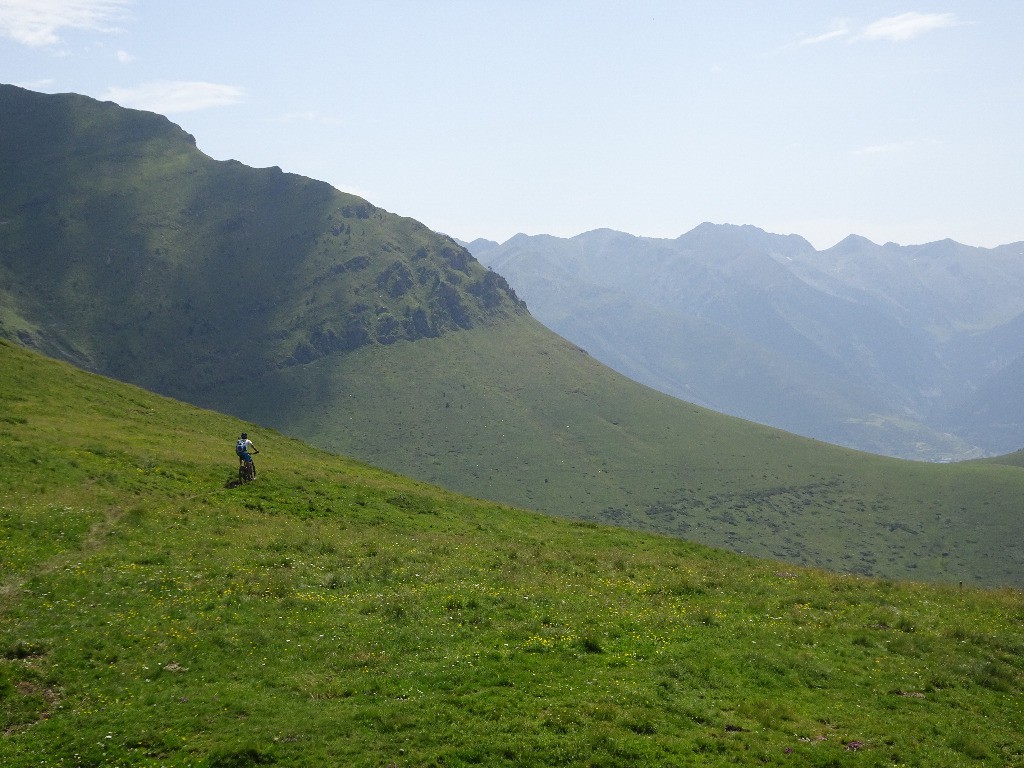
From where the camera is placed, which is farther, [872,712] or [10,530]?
[10,530]

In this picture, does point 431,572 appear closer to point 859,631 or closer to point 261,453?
point 859,631

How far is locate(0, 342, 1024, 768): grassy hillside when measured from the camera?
18531mm

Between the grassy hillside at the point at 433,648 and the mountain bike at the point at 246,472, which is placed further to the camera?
the mountain bike at the point at 246,472

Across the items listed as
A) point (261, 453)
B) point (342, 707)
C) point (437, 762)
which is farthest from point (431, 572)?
point (261, 453)

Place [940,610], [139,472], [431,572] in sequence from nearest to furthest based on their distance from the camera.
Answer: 1. [940,610]
2. [431,572]
3. [139,472]

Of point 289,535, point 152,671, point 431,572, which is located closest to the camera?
point 152,671

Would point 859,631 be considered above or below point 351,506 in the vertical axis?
above

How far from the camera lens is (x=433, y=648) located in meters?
24.5

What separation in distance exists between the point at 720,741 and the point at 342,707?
406 inches

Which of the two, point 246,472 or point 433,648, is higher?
point 433,648

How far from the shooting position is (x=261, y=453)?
6153cm

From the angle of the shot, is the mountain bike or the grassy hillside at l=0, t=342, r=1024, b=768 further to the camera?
the mountain bike

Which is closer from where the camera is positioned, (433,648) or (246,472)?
(433,648)

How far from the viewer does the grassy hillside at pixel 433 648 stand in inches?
730
